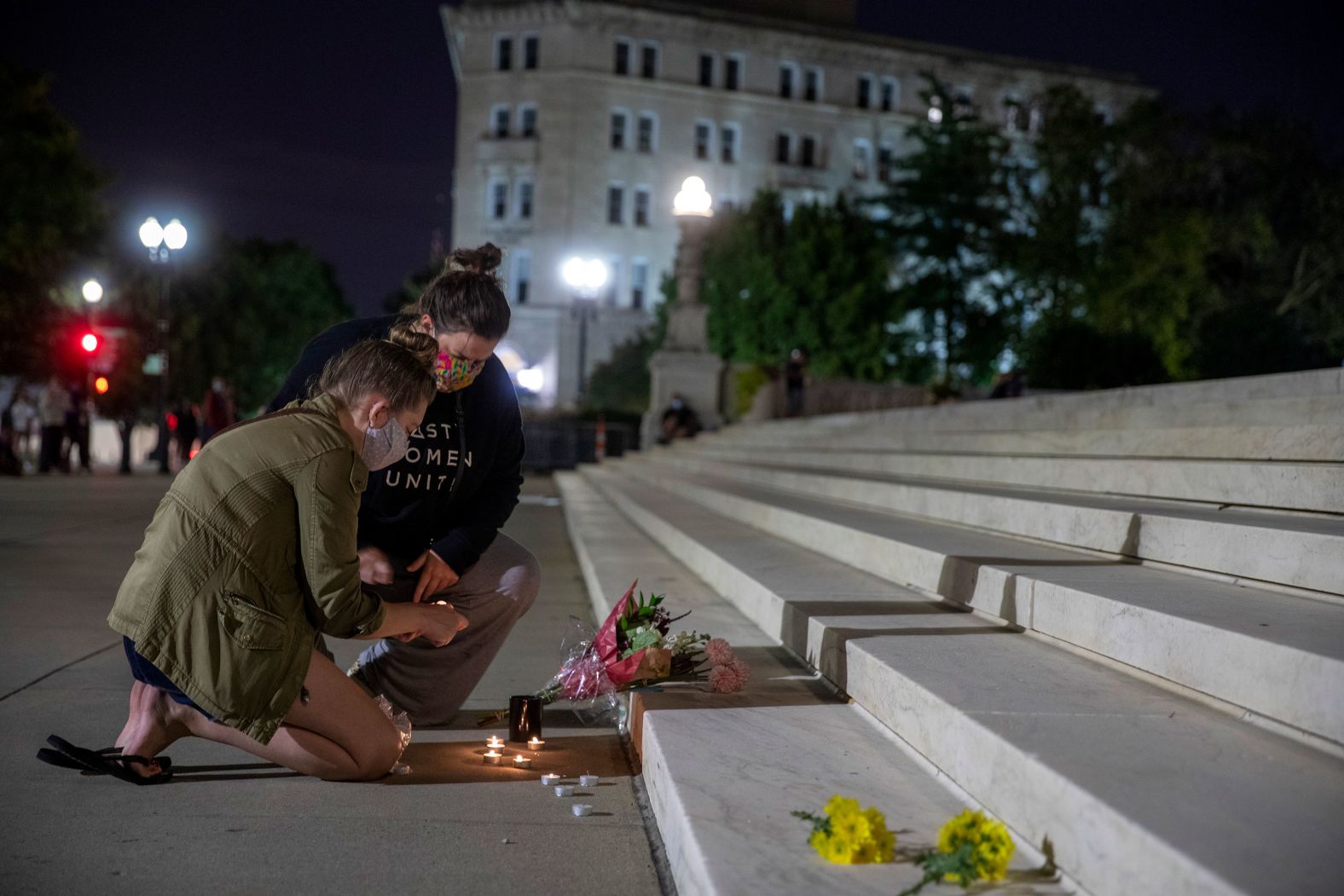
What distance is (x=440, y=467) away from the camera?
4.69 m

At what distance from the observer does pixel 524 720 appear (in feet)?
14.8

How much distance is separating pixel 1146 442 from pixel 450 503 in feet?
14.2

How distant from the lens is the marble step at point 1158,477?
15.1 ft

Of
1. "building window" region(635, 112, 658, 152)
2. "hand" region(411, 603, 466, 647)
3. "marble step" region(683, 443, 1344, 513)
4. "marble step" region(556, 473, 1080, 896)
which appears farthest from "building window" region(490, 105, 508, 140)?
"hand" region(411, 603, 466, 647)

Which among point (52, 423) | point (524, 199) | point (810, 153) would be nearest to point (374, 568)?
point (52, 423)

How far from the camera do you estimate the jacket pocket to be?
11.5 ft

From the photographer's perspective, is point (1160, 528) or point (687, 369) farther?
point (687, 369)

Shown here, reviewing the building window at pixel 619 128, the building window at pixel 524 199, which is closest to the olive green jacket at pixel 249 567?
the building window at pixel 524 199

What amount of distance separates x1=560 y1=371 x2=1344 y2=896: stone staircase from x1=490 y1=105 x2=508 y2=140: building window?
2284 inches

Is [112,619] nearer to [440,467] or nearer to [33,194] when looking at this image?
[440,467]

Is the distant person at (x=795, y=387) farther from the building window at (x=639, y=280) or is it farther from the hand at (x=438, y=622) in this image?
the building window at (x=639, y=280)

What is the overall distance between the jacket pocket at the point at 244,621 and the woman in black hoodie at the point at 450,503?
0.84 meters

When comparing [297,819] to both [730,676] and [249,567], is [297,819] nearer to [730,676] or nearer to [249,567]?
[249,567]

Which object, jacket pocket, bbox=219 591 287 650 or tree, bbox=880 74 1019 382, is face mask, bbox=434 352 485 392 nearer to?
jacket pocket, bbox=219 591 287 650
